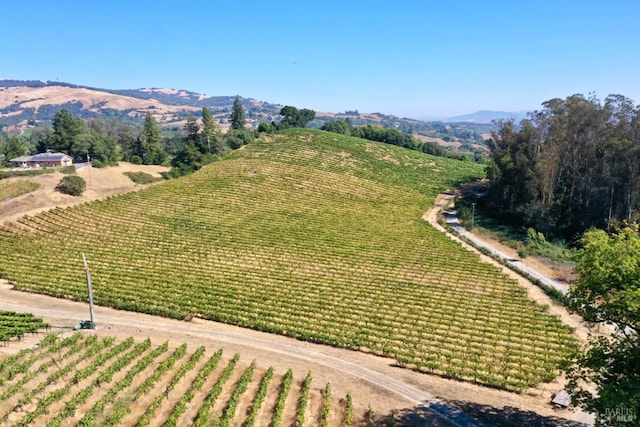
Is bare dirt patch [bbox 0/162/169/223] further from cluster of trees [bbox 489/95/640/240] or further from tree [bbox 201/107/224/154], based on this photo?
cluster of trees [bbox 489/95/640/240]

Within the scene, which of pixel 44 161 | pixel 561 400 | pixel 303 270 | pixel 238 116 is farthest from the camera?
pixel 238 116

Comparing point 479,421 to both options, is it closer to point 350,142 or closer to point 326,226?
point 326,226

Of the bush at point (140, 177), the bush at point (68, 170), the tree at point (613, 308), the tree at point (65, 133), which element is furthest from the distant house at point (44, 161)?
the tree at point (613, 308)

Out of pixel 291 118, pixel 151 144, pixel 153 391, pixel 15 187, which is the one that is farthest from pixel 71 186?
pixel 291 118

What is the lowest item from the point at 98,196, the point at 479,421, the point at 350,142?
the point at 479,421

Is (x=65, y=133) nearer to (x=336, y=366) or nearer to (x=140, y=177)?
(x=140, y=177)

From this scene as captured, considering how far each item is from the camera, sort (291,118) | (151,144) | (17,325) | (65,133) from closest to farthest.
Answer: (17,325), (65,133), (151,144), (291,118)

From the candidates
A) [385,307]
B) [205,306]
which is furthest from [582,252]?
[205,306]

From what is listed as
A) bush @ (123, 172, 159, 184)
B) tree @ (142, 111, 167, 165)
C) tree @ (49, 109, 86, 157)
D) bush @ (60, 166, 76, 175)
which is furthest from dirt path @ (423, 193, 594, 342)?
tree @ (49, 109, 86, 157)
